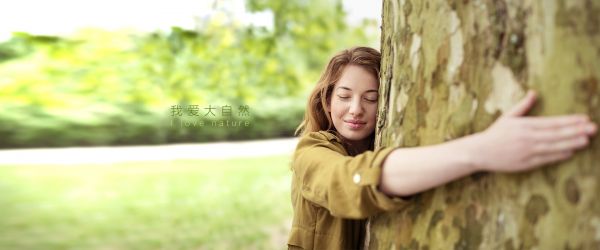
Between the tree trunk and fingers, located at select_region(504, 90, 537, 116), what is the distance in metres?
0.01

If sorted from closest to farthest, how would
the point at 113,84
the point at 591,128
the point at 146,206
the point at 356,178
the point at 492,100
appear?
the point at 591,128
the point at 492,100
the point at 356,178
the point at 146,206
the point at 113,84

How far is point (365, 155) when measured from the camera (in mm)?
1421

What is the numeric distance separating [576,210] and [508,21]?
1.23 feet

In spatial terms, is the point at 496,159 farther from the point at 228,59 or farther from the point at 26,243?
the point at 26,243

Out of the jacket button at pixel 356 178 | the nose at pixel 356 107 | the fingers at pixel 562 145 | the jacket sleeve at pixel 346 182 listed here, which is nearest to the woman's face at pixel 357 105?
the nose at pixel 356 107

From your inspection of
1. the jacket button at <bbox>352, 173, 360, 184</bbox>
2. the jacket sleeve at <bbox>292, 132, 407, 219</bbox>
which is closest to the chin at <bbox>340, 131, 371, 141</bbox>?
the jacket sleeve at <bbox>292, 132, 407, 219</bbox>

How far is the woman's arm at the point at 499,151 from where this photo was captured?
3.80 ft

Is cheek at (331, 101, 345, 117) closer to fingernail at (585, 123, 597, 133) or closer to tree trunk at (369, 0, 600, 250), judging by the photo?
tree trunk at (369, 0, 600, 250)

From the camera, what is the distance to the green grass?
670 centimetres

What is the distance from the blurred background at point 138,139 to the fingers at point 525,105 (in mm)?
4984

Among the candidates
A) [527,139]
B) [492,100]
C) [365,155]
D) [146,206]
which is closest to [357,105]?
[365,155]

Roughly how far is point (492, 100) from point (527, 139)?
0.13m

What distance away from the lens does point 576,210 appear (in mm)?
1169

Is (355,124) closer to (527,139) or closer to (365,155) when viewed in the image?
(365,155)
